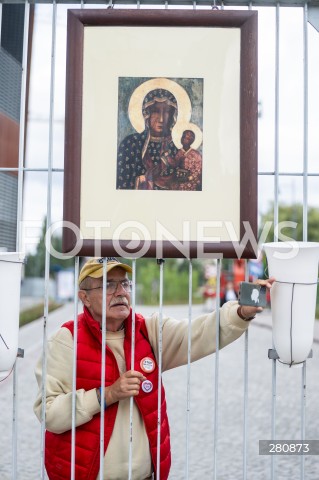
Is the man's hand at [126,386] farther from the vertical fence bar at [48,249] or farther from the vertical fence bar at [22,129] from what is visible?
the vertical fence bar at [22,129]

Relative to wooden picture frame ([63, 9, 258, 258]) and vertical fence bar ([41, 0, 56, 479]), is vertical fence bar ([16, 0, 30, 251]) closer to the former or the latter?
vertical fence bar ([41, 0, 56, 479])

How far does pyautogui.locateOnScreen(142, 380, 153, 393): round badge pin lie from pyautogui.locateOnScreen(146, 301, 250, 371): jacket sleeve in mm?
131

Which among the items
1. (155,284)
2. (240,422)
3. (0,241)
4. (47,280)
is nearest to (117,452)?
(47,280)

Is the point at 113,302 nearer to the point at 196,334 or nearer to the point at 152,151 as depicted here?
the point at 196,334

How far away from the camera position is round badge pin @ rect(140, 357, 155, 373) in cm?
225

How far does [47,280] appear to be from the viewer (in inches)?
86.1

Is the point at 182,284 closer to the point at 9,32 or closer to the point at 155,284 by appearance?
the point at 155,284

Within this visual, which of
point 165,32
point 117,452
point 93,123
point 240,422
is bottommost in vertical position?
point 240,422

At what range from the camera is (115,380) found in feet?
7.35

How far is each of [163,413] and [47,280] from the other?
61 centimetres

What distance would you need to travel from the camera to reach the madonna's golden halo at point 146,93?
6.91ft

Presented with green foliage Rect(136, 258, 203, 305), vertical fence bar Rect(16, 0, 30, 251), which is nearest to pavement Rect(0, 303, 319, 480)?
vertical fence bar Rect(16, 0, 30, 251)

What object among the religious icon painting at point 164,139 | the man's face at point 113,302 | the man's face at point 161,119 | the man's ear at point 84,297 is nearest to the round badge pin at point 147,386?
the man's face at point 113,302

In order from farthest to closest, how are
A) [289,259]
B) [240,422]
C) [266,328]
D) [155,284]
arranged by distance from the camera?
[155,284], [266,328], [240,422], [289,259]
